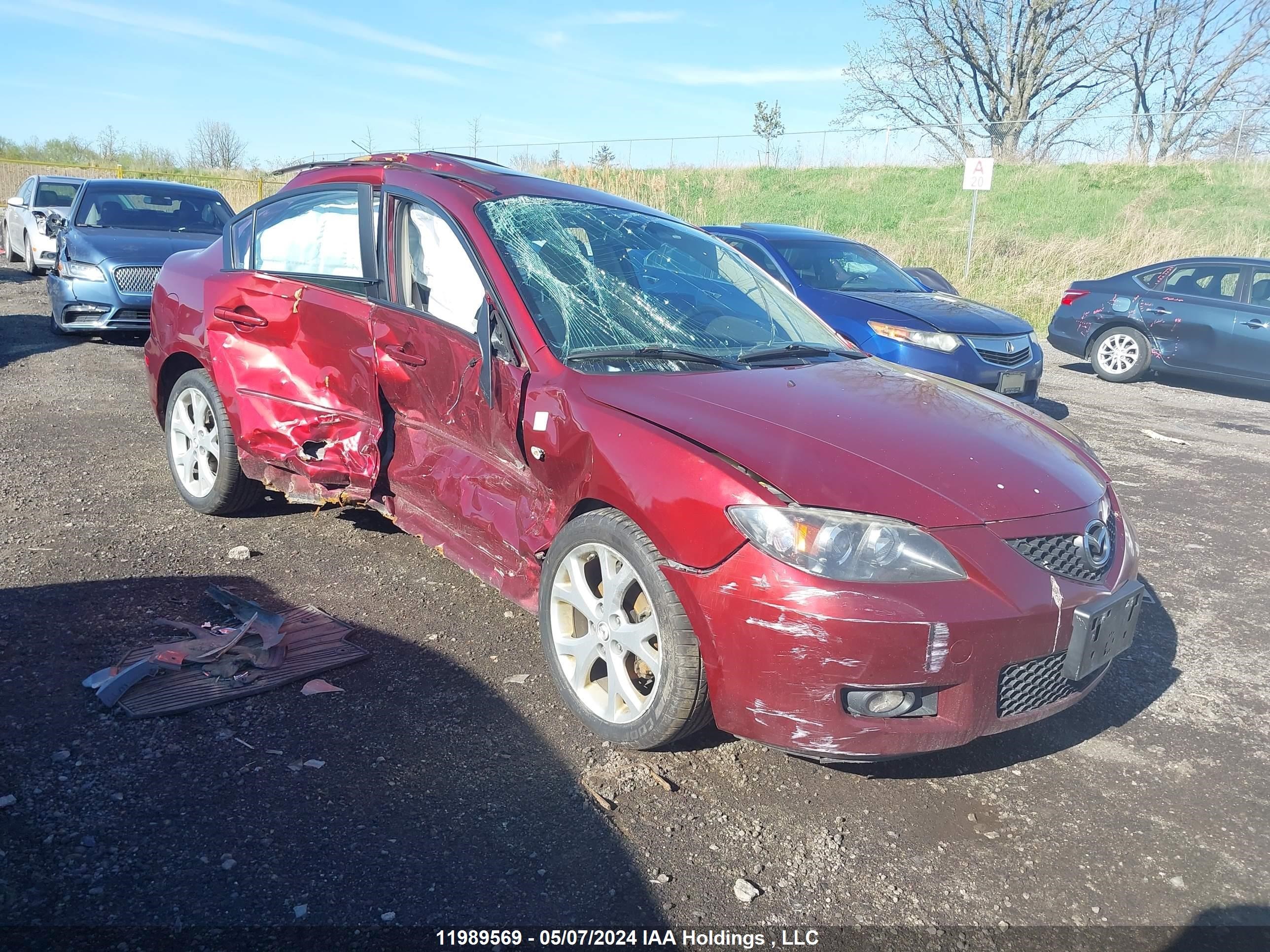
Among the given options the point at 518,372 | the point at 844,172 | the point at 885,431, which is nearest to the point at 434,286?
the point at 518,372

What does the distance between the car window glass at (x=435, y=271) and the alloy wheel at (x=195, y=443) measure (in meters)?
1.46

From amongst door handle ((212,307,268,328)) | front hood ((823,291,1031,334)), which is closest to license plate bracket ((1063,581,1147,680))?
door handle ((212,307,268,328))

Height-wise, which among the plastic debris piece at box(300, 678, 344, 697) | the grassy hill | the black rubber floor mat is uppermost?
the grassy hill

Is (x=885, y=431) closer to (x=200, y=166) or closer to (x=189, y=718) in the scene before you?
(x=189, y=718)

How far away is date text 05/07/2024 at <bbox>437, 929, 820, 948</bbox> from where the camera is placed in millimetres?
2197

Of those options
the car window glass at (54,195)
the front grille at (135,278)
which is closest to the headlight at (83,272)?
the front grille at (135,278)

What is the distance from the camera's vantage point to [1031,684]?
8.90ft

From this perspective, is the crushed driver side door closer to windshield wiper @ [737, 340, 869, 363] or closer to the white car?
windshield wiper @ [737, 340, 869, 363]

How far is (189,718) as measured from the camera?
3.05 meters

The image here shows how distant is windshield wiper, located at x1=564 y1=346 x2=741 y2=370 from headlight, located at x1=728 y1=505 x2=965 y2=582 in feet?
3.02

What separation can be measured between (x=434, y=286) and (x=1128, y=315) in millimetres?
10416

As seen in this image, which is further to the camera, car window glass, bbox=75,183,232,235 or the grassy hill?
the grassy hill

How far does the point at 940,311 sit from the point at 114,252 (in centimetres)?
830

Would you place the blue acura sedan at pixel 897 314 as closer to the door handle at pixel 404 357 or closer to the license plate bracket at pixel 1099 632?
the door handle at pixel 404 357
